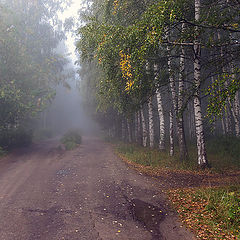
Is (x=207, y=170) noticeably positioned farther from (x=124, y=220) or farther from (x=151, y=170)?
(x=124, y=220)

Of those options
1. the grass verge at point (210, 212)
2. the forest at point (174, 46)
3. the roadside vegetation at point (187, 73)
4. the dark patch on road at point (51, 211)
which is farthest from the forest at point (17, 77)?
the grass verge at point (210, 212)

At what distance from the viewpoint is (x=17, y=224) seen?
536 cm

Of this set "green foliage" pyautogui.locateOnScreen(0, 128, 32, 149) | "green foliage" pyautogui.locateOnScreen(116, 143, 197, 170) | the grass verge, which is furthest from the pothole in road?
"green foliage" pyautogui.locateOnScreen(0, 128, 32, 149)

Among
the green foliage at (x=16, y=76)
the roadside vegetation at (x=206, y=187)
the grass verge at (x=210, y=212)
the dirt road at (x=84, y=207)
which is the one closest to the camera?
the grass verge at (x=210, y=212)

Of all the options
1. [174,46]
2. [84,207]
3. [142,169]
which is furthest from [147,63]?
[84,207]

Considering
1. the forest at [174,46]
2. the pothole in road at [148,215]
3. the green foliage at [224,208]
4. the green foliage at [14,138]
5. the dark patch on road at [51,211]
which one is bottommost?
the pothole in road at [148,215]

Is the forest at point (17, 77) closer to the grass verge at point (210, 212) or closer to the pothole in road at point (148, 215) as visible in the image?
the pothole in road at point (148, 215)

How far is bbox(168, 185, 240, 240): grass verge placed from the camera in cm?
487

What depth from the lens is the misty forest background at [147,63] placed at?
762 cm

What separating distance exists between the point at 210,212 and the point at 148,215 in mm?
1756

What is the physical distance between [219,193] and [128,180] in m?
3.97

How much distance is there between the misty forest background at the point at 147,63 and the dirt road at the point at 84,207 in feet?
12.0

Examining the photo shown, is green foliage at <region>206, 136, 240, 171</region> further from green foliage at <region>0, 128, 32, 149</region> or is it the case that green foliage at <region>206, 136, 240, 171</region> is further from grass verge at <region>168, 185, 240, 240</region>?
green foliage at <region>0, 128, 32, 149</region>

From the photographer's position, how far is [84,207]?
649 centimetres
